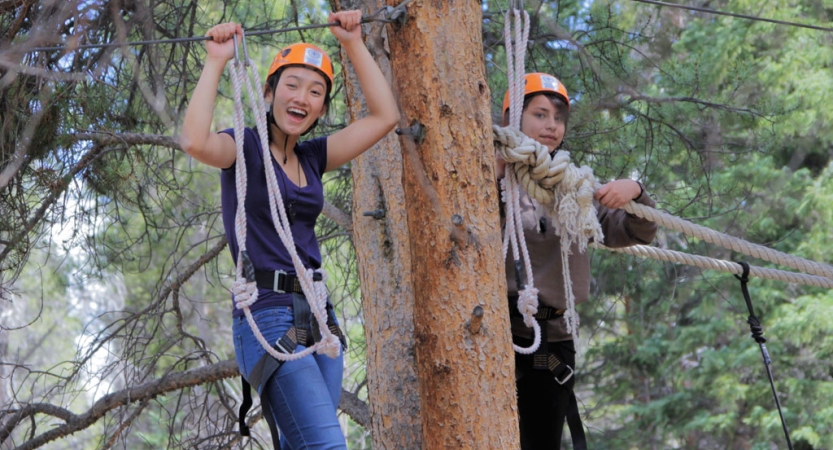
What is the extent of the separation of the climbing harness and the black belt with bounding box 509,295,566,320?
766mm

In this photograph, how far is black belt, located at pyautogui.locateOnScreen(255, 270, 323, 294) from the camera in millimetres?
A: 2303

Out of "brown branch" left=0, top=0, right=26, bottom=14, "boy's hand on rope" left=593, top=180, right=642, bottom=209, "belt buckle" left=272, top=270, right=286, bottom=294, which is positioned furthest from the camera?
"brown branch" left=0, top=0, right=26, bottom=14

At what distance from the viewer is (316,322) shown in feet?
7.65

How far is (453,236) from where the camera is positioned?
2242 mm

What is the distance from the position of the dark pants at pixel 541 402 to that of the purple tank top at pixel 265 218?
3.12ft

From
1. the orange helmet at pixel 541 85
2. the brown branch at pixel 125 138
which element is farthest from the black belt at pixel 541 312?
the brown branch at pixel 125 138

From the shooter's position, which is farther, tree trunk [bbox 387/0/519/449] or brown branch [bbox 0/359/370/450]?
brown branch [bbox 0/359/370/450]

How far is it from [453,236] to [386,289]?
115 cm

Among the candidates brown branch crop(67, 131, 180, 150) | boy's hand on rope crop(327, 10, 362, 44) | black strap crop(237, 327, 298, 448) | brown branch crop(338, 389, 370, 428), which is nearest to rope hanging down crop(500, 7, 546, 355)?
boy's hand on rope crop(327, 10, 362, 44)

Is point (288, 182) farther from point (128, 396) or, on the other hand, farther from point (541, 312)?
point (128, 396)

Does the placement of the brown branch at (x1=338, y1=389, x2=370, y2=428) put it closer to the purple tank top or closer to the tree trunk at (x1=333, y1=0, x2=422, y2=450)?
the tree trunk at (x1=333, y1=0, x2=422, y2=450)

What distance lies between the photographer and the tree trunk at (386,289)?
3.22 m

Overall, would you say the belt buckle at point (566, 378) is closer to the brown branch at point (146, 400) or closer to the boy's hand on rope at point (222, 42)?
the boy's hand on rope at point (222, 42)

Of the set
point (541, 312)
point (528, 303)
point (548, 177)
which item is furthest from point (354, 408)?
point (548, 177)
